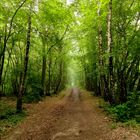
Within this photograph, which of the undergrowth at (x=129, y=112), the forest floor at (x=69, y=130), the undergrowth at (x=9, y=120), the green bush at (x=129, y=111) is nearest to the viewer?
the forest floor at (x=69, y=130)

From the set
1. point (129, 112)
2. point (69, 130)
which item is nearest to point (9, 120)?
point (69, 130)

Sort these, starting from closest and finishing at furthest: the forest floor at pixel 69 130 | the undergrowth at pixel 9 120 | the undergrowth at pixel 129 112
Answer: the forest floor at pixel 69 130
the undergrowth at pixel 9 120
the undergrowth at pixel 129 112

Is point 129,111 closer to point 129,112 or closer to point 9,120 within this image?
point 129,112

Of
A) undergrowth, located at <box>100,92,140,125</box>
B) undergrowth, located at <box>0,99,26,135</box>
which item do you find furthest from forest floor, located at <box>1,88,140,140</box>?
undergrowth, located at <box>100,92,140,125</box>

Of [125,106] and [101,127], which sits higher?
[125,106]

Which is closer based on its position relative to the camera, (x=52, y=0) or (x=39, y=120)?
(x=39, y=120)

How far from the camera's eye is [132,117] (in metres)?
14.4

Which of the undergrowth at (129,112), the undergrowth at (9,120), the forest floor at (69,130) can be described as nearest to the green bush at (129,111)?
the undergrowth at (129,112)

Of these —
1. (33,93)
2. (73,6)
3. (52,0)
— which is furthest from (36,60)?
(52,0)

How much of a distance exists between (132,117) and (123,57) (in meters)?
5.29

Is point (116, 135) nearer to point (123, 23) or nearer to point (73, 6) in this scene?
point (123, 23)

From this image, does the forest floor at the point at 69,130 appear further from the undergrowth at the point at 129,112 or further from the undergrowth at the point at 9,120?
the undergrowth at the point at 129,112

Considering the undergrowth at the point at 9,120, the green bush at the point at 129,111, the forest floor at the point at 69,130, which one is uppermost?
the green bush at the point at 129,111

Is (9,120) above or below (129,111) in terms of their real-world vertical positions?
below
